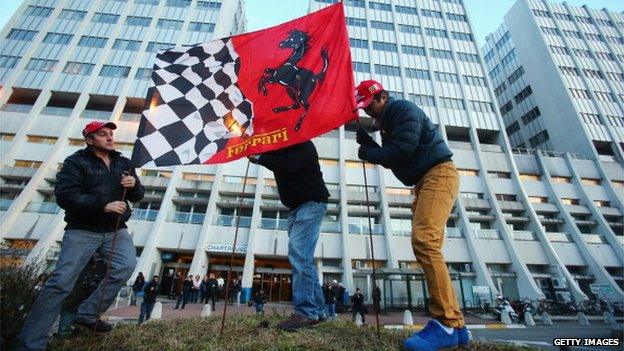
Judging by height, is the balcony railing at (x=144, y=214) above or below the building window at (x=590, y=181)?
below

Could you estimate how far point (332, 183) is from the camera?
87.7 ft

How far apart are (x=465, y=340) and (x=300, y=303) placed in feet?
5.01

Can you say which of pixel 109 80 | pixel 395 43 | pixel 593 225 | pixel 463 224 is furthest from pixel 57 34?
pixel 593 225

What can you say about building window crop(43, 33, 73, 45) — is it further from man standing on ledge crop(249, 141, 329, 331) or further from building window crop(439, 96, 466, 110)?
building window crop(439, 96, 466, 110)

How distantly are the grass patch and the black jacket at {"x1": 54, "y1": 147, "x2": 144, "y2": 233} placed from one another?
1.01 metres

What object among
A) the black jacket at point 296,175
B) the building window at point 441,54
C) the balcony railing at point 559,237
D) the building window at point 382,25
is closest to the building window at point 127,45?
the building window at point 382,25

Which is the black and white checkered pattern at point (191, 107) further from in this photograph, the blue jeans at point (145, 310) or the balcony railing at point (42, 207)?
the balcony railing at point (42, 207)

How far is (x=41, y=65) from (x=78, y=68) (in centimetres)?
331

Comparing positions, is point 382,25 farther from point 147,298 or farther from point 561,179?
point 147,298

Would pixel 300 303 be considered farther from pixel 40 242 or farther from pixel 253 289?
pixel 40 242

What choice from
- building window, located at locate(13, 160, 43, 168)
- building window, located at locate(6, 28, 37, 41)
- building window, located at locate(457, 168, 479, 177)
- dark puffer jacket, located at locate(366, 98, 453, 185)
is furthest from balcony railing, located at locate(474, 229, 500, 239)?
building window, located at locate(6, 28, 37, 41)

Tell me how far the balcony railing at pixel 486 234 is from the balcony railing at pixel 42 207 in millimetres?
33747

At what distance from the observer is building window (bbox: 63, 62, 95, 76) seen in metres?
29.1

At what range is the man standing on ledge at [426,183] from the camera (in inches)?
90.0
